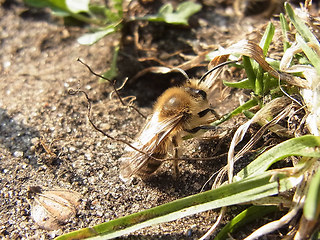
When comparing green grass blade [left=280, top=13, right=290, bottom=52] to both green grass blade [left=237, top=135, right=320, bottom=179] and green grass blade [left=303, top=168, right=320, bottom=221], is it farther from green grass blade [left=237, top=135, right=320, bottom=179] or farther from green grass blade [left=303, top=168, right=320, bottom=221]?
green grass blade [left=303, top=168, right=320, bottom=221]

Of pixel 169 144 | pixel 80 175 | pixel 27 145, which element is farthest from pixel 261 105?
pixel 27 145

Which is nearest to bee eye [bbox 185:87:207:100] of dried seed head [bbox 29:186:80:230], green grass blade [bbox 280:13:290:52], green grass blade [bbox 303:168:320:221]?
green grass blade [bbox 280:13:290:52]

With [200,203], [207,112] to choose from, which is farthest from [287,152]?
[207,112]

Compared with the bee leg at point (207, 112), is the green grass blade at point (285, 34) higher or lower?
higher

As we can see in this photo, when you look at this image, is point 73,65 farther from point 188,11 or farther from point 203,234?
point 203,234

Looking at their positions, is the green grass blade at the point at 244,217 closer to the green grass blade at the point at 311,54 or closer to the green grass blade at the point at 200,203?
the green grass blade at the point at 200,203

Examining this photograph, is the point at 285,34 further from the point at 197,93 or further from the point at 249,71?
the point at 197,93

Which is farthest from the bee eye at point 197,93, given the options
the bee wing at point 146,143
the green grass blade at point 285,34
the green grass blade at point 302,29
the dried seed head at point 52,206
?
the dried seed head at point 52,206
